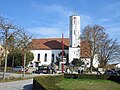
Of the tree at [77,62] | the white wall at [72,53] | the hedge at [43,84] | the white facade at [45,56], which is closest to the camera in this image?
the hedge at [43,84]

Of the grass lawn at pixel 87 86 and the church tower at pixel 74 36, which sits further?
the church tower at pixel 74 36

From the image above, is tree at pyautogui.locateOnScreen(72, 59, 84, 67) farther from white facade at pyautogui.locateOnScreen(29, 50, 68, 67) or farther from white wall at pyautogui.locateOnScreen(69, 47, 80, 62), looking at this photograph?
white facade at pyautogui.locateOnScreen(29, 50, 68, 67)

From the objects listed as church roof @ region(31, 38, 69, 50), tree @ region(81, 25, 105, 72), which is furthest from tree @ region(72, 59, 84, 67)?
tree @ region(81, 25, 105, 72)

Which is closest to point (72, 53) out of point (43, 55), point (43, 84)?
point (43, 55)

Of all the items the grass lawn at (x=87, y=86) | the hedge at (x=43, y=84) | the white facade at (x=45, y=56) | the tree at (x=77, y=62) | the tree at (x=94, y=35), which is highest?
the tree at (x=94, y=35)

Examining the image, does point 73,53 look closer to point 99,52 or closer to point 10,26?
point 99,52

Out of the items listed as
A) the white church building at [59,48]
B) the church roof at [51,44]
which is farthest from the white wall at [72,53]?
the church roof at [51,44]

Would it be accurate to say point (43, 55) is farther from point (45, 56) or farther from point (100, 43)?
point (100, 43)

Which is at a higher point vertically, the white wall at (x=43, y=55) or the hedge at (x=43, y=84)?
the white wall at (x=43, y=55)

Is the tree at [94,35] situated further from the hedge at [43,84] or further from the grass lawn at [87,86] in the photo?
the hedge at [43,84]

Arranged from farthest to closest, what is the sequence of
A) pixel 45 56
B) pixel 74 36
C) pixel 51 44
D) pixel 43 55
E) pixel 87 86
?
pixel 51 44 → pixel 43 55 → pixel 45 56 → pixel 74 36 → pixel 87 86

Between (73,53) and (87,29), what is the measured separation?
26.7 meters

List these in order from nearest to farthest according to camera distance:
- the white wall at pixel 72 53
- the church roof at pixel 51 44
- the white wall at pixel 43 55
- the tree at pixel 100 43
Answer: the tree at pixel 100 43 < the white wall at pixel 72 53 < the white wall at pixel 43 55 < the church roof at pixel 51 44

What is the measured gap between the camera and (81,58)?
9638 centimetres
